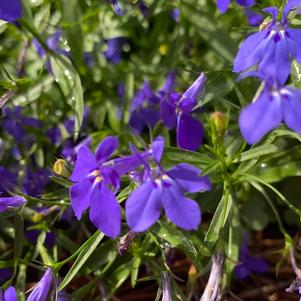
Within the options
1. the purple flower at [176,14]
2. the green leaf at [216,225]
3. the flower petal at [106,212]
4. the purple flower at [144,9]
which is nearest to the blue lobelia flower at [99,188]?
the flower petal at [106,212]

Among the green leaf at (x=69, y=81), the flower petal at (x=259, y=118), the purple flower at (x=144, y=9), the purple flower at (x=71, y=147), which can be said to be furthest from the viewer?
the purple flower at (x=144, y=9)

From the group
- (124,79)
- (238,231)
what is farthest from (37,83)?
(238,231)

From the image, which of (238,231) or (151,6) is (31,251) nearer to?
(238,231)

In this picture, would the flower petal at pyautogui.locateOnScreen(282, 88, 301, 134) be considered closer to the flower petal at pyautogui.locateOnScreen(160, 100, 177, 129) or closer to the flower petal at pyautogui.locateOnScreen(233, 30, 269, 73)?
the flower petal at pyautogui.locateOnScreen(233, 30, 269, 73)

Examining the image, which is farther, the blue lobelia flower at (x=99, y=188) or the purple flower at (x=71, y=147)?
the purple flower at (x=71, y=147)

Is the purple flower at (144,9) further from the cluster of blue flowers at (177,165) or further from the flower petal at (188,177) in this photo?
the flower petal at (188,177)

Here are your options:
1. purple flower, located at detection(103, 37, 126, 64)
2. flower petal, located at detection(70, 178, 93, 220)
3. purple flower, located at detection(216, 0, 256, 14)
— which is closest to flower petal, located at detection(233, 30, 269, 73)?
purple flower, located at detection(216, 0, 256, 14)
